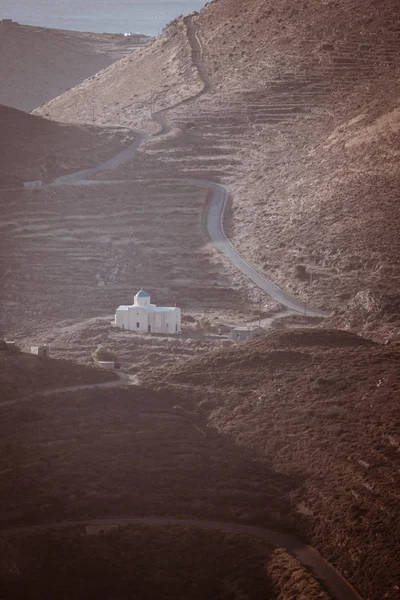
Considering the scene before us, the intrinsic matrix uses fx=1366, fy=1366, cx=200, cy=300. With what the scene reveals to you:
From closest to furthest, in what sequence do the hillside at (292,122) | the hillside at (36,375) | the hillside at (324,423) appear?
the hillside at (324,423), the hillside at (36,375), the hillside at (292,122)

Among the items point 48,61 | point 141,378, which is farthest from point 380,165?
point 48,61

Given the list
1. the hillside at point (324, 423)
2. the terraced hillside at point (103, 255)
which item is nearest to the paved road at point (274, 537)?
the hillside at point (324, 423)

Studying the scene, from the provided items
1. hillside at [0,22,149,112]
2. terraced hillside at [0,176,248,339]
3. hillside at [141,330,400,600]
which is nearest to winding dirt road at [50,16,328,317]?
terraced hillside at [0,176,248,339]

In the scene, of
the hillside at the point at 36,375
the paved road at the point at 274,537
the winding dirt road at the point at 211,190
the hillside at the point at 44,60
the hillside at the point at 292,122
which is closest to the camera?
the paved road at the point at 274,537

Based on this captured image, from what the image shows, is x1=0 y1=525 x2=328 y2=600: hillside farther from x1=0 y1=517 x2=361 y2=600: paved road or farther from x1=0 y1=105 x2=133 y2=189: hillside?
x1=0 y1=105 x2=133 y2=189: hillside

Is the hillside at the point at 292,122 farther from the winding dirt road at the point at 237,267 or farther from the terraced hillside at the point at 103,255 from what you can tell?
the terraced hillside at the point at 103,255

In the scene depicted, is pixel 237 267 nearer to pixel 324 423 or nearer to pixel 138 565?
pixel 324 423
